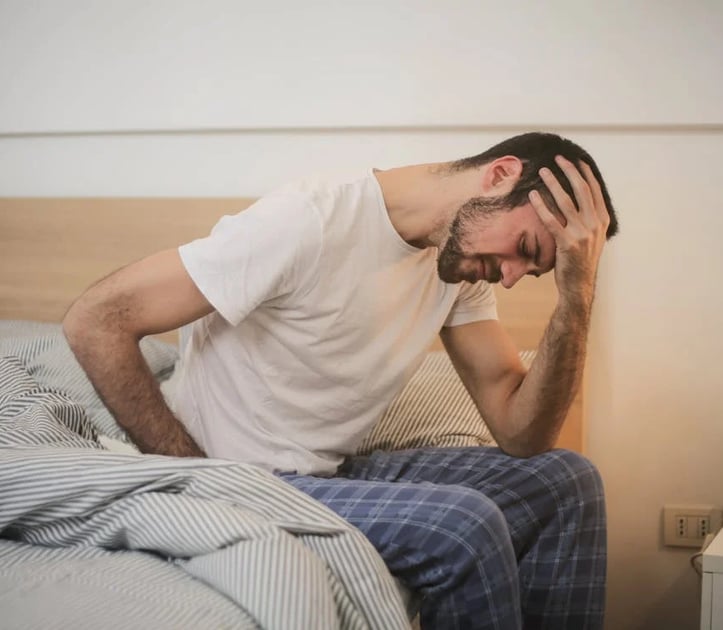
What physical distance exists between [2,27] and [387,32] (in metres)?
0.96

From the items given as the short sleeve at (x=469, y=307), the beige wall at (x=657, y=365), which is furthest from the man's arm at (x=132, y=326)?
the beige wall at (x=657, y=365)

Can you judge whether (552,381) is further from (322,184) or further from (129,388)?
(129,388)

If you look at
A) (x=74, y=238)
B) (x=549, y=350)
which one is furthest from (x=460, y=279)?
(x=74, y=238)

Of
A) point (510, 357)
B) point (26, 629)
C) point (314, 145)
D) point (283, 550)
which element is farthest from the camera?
point (314, 145)

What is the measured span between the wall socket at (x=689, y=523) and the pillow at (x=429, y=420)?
56cm

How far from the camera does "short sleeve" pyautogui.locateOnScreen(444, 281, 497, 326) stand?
168cm

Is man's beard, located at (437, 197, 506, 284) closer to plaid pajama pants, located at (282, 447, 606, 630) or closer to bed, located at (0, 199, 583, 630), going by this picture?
plaid pajama pants, located at (282, 447, 606, 630)

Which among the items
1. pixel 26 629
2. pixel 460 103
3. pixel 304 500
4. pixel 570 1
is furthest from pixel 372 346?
pixel 570 1

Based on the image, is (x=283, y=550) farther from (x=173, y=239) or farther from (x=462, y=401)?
(x=173, y=239)

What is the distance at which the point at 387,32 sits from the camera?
→ 231 cm

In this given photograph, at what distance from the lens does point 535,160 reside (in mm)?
1508

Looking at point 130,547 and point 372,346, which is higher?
A: point 372,346

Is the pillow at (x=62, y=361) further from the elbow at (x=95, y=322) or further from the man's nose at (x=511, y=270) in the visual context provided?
the man's nose at (x=511, y=270)

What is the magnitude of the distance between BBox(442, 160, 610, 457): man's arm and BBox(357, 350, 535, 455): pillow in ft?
0.74
